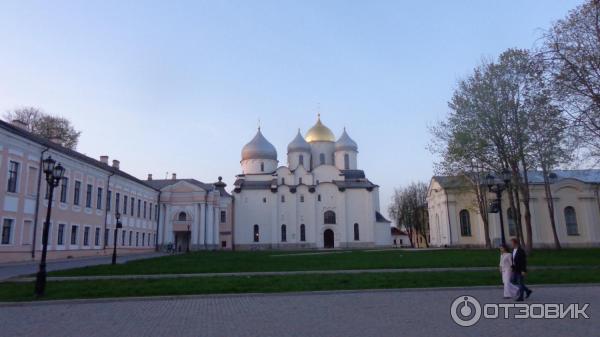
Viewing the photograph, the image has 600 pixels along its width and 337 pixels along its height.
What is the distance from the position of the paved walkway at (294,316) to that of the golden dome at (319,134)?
62028 millimetres

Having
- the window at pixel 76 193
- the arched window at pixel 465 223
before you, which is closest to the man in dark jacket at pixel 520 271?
the window at pixel 76 193

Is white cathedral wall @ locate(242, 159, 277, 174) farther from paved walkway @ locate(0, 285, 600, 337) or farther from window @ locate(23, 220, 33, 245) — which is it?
paved walkway @ locate(0, 285, 600, 337)

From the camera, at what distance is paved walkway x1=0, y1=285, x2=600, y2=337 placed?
25.5 ft

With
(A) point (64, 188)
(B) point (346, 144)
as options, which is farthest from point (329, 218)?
(A) point (64, 188)

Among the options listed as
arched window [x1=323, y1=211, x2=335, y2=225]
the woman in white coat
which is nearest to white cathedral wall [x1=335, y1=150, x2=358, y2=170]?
arched window [x1=323, y1=211, x2=335, y2=225]

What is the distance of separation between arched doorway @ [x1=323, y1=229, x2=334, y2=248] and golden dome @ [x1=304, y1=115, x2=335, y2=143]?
1681 cm

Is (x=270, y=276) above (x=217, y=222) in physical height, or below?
below

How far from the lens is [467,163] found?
34.0m

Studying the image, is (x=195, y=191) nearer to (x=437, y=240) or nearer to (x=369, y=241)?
(x=369, y=241)

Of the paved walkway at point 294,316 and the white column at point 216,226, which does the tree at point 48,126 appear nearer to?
the white column at point 216,226

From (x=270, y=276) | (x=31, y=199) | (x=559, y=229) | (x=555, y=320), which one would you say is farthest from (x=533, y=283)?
(x=559, y=229)

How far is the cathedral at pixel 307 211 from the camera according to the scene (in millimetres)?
63906

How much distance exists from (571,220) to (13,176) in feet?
189

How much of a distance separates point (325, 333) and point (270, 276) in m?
9.42
